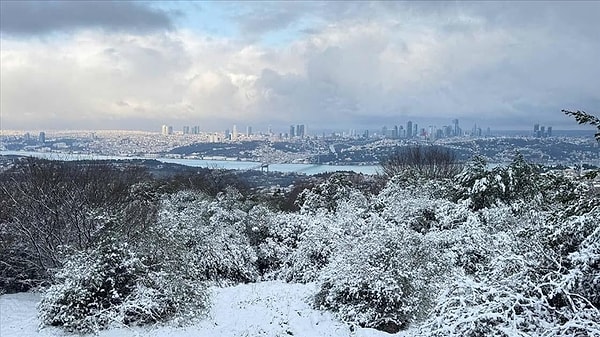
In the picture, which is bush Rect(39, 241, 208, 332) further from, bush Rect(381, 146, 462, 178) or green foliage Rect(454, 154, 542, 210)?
bush Rect(381, 146, 462, 178)

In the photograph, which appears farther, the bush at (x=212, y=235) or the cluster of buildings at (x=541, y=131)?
the cluster of buildings at (x=541, y=131)

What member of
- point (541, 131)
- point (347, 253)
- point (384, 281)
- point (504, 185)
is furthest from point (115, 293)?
point (541, 131)

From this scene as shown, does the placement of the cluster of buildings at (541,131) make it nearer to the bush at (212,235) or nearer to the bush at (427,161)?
the bush at (427,161)

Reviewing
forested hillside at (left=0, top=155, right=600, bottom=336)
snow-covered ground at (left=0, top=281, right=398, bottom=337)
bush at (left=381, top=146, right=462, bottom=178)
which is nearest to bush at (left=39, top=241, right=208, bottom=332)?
forested hillside at (left=0, top=155, right=600, bottom=336)

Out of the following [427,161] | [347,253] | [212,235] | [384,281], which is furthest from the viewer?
[427,161]

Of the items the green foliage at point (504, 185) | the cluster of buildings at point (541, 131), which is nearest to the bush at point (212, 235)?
the green foliage at point (504, 185)

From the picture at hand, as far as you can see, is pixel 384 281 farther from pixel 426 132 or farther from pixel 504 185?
pixel 426 132
